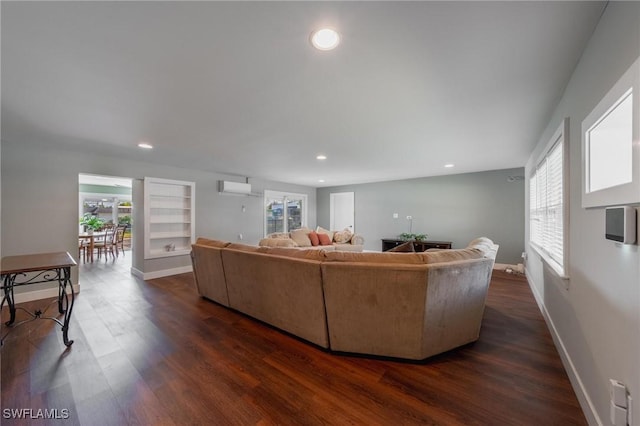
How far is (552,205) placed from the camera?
100 inches

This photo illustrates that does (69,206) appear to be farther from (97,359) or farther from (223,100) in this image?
(223,100)

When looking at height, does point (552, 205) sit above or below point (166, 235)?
above

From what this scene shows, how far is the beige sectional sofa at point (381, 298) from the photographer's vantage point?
1938 millimetres

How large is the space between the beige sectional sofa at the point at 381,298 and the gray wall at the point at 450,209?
154 inches

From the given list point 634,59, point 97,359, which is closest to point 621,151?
point 634,59

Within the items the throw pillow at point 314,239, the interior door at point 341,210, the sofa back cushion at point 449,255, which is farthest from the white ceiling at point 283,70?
the interior door at point 341,210

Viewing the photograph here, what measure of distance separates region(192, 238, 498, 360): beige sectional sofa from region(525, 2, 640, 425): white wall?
0.65m

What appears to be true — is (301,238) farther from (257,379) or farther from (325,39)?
(325,39)

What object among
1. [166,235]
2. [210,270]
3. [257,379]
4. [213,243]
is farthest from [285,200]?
[257,379]

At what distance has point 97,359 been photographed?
205 cm

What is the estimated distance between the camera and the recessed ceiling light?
1369mm

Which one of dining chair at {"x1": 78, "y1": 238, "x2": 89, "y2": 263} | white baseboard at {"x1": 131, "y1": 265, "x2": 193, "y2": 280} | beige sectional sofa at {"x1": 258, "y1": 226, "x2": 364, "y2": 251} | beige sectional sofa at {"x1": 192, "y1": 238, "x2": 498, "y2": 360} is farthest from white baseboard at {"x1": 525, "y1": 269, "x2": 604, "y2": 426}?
dining chair at {"x1": 78, "y1": 238, "x2": 89, "y2": 263}
